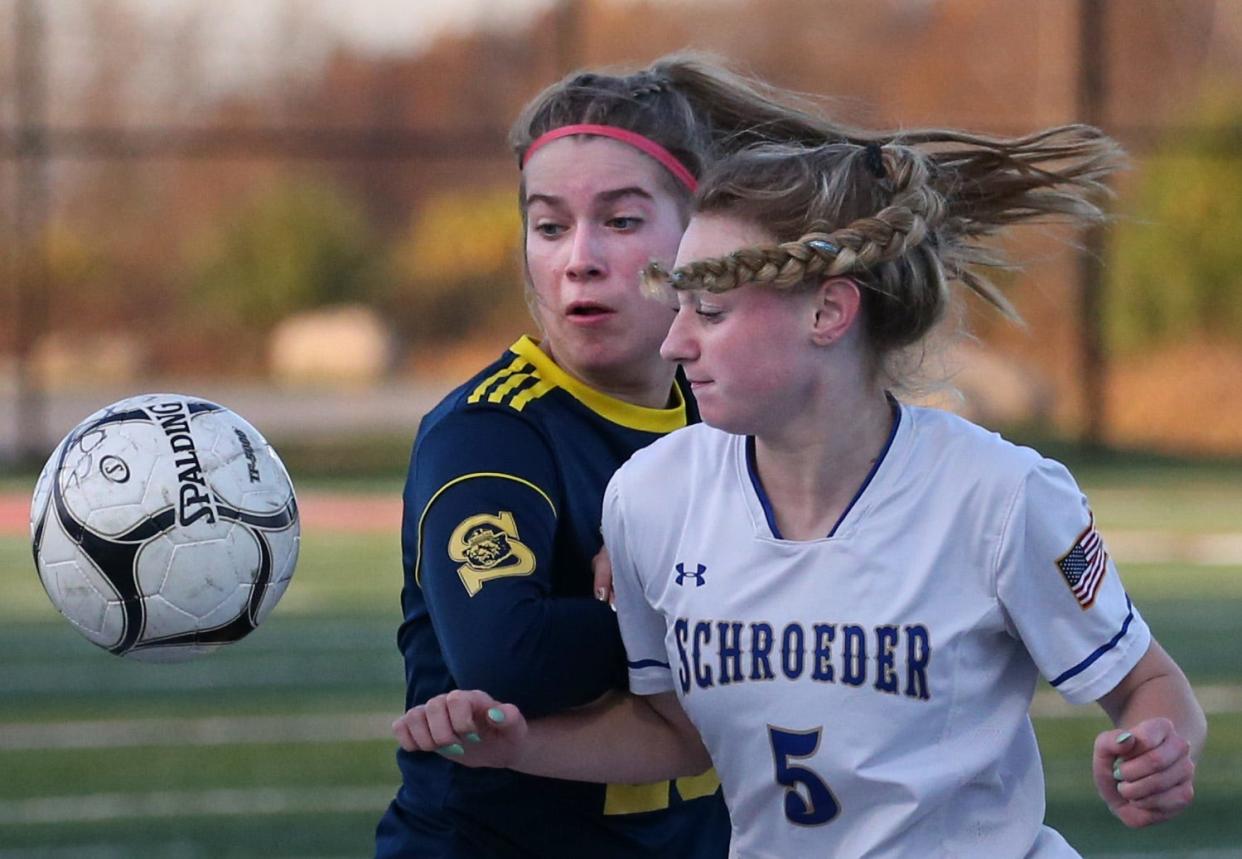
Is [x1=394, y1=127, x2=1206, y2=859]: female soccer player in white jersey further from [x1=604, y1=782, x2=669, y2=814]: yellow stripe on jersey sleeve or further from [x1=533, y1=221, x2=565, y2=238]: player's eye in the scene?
[x1=533, y1=221, x2=565, y2=238]: player's eye

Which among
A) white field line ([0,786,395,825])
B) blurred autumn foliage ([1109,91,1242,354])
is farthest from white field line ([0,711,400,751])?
blurred autumn foliage ([1109,91,1242,354])

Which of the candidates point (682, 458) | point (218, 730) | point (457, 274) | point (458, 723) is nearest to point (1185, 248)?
point (457, 274)

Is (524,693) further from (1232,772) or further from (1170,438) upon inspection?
(1170,438)

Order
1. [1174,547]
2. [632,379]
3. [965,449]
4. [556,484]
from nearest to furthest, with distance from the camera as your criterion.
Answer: [965,449]
[556,484]
[632,379]
[1174,547]

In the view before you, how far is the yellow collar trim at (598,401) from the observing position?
315 centimetres

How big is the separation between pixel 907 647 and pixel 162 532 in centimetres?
121

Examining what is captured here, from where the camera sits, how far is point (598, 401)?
125 inches

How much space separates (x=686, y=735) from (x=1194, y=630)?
7039mm

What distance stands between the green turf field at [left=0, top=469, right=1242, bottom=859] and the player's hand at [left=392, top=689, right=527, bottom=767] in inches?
125

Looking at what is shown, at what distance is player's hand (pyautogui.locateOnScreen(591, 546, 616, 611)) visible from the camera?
9.54 ft

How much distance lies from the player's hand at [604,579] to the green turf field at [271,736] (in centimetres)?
297

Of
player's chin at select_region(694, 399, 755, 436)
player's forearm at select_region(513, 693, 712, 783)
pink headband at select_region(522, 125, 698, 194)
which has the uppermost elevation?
pink headband at select_region(522, 125, 698, 194)

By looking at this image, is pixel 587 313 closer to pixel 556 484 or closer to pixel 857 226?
pixel 556 484

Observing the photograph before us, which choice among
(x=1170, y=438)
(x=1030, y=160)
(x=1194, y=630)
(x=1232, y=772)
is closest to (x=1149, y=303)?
(x=1170, y=438)
